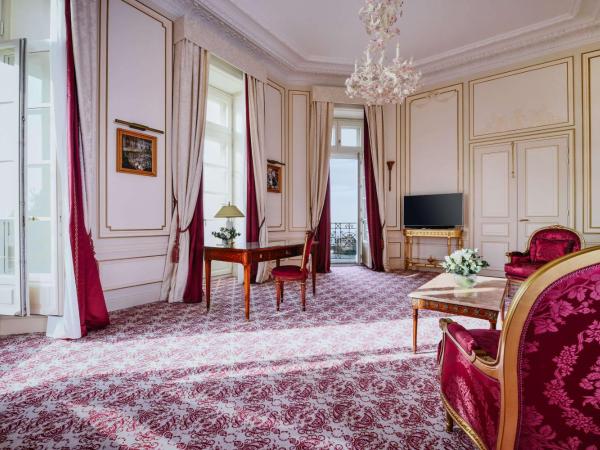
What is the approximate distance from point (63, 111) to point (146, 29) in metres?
1.54

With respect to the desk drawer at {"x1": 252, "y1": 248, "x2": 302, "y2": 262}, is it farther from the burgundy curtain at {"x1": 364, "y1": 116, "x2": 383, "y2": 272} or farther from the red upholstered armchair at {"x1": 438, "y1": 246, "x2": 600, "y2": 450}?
the burgundy curtain at {"x1": 364, "y1": 116, "x2": 383, "y2": 272}

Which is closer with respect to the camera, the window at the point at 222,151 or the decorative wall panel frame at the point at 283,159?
the window at the point at 222,151

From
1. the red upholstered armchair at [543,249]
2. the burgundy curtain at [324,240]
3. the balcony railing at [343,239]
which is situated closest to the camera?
the red upholstered armchair at [543,249]

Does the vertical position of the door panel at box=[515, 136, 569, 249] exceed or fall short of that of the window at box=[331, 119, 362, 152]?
it falls short

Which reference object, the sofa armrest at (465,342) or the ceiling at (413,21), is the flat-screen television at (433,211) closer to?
the ceiling at (413,21)

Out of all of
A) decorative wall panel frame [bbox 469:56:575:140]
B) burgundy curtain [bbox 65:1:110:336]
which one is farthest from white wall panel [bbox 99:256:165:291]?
decorative wall panel frame [bbox 469:56:575:140]

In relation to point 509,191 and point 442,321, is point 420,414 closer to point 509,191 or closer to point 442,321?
point 442,321

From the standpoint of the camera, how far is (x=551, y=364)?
0.80 meters

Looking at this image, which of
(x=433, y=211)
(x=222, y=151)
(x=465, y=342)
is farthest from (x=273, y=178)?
(x=465, y=342)

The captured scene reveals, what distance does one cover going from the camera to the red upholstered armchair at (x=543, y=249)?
3.81 metres

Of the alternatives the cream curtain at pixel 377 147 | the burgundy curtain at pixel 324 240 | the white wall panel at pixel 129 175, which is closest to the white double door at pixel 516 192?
the cream curtain at pixel 377 147

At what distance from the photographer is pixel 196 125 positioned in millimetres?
3836

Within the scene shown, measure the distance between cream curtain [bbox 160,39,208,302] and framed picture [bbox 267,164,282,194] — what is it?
153cm

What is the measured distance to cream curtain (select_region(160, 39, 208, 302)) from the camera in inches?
144
